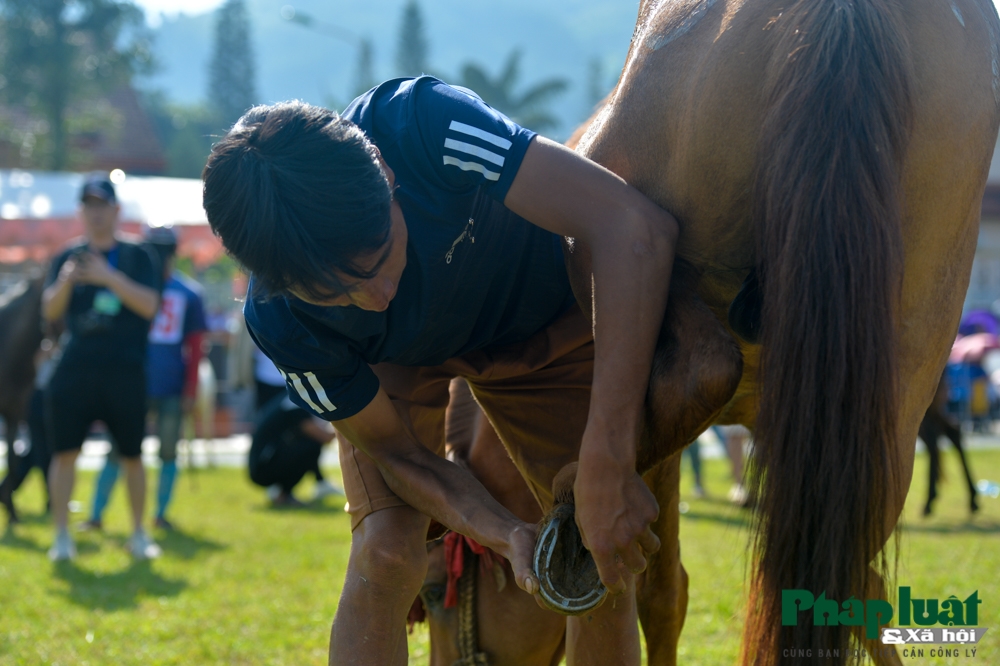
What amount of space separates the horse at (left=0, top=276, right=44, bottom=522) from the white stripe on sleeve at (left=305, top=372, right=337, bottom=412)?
262 inches

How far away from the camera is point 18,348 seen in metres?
7.89

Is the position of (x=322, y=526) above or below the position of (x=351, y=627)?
below

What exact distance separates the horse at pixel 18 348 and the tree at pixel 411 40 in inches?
2269

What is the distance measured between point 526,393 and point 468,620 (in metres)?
0.88

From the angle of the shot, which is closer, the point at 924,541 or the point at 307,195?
the point at 307,195

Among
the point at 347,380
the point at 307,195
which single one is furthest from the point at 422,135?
the point at 347,380

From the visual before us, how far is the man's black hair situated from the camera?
170 cm

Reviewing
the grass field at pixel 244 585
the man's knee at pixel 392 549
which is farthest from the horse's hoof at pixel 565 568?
the grass field at pixel 244 585

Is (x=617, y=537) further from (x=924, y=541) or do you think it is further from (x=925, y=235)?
(x=924, y=541)

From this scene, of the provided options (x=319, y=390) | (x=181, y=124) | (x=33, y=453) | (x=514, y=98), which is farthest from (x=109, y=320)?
(x=181, y=124)

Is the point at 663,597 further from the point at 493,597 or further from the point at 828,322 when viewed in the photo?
the point at 828,322

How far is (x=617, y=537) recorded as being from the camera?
1.75 m

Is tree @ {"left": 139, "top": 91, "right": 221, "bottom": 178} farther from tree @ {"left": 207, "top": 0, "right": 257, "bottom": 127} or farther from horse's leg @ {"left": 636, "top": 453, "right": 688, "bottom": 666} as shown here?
horse's leg @ {"left": 636, "top": 453, "right": 688, "bottom": 666}

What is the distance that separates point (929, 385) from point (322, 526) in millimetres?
6103
